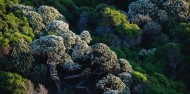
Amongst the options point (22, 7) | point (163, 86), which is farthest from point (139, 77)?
point (22, 7)

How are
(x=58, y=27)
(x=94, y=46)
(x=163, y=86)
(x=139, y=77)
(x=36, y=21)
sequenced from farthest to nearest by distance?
(x=36, y=21) → (x=58, y=27) → (x=94, y=46) → (x=163, y=86) → (x=139, y=77)

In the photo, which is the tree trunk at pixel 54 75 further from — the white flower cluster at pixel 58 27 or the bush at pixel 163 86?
the bush at pixel 163 86

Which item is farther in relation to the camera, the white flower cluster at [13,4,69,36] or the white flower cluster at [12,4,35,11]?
the white flower cluster at [12,4,35,11]

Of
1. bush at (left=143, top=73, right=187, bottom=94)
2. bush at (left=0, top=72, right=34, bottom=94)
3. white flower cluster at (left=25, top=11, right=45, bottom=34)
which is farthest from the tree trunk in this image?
bush at (left=143, top=73, right=187, bottom=94)

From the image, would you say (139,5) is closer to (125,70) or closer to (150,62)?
(150,62)

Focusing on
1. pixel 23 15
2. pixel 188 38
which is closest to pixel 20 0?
pixel 23 15

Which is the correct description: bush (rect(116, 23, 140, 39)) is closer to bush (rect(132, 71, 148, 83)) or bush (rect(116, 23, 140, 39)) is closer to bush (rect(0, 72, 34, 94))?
bush (rect(132, 71, 148, 83))

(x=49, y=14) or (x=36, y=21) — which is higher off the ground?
(x=49, y=14)

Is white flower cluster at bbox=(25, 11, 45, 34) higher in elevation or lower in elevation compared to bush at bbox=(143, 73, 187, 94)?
higher

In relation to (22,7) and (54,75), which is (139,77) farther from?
(22,7)
